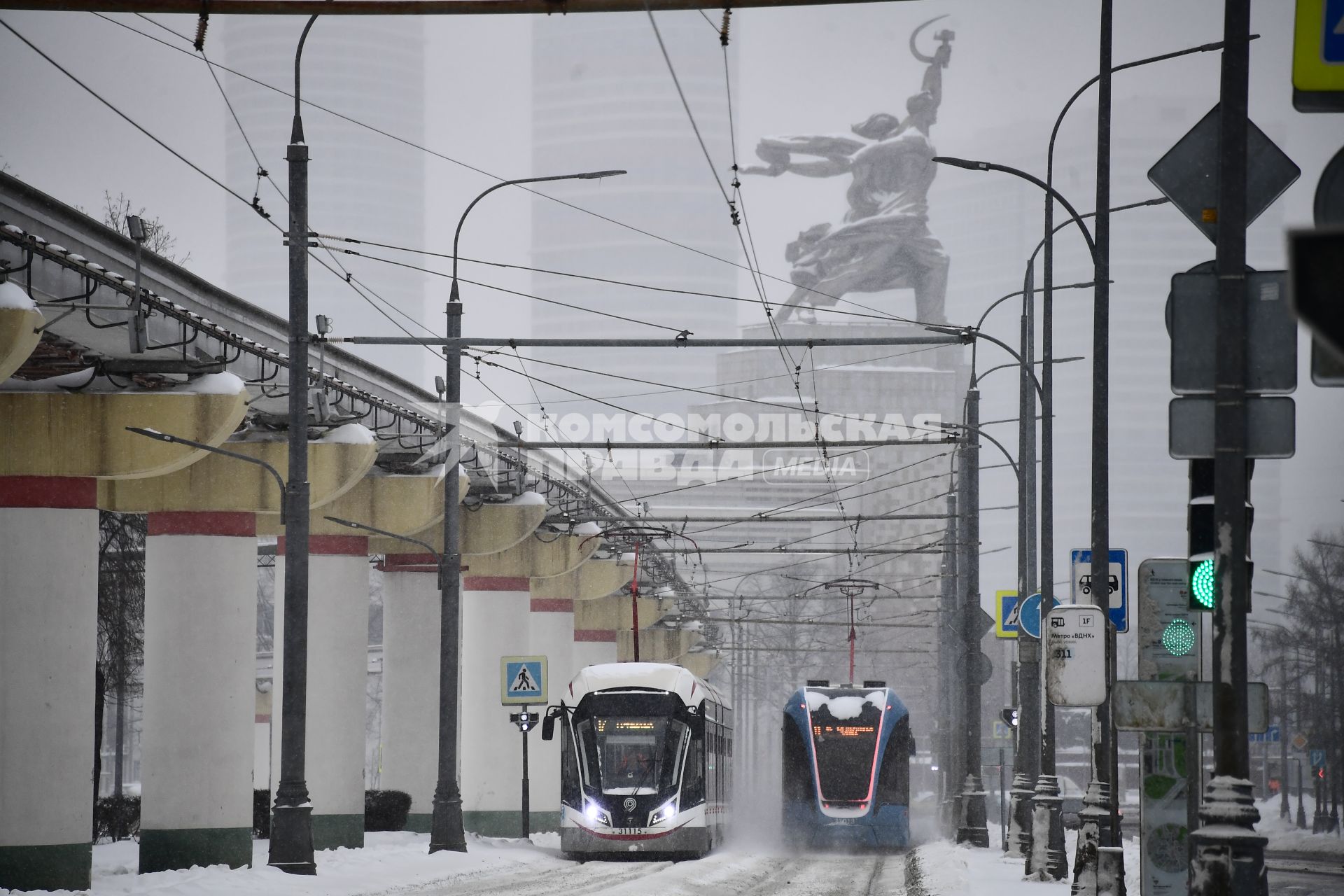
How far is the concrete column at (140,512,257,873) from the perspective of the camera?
25453mm

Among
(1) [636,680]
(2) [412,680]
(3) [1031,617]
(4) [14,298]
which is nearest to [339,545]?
(1) [636,680]

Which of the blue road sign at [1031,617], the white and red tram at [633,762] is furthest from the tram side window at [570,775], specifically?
the blue road sign at [1031,617]

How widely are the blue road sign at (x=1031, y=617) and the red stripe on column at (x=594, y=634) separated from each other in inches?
1532

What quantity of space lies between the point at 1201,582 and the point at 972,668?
24.8 meters

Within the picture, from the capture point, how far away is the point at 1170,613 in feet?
44.5

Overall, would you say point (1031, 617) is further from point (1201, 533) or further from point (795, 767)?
point (1201, 533)

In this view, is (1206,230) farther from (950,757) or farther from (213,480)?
(950,757)

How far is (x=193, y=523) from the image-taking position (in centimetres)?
2564

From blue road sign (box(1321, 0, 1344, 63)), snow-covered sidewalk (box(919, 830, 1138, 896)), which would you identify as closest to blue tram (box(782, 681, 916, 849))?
snow-covered sidewalk (box(919, 830, 1138, 896))

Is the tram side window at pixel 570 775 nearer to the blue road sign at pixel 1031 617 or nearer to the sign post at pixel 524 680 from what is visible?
the sign post at pixel 524 680

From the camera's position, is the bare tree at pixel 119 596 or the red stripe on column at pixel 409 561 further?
the bare tree at pixel 119 596

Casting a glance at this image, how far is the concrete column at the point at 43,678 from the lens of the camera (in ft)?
71.6

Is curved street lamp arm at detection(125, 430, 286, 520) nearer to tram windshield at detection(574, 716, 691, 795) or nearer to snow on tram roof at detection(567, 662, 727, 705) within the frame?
tram windshield at detection(574, 716, 691, 795)

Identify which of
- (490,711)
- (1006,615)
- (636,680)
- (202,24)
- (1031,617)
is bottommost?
(490,711)
